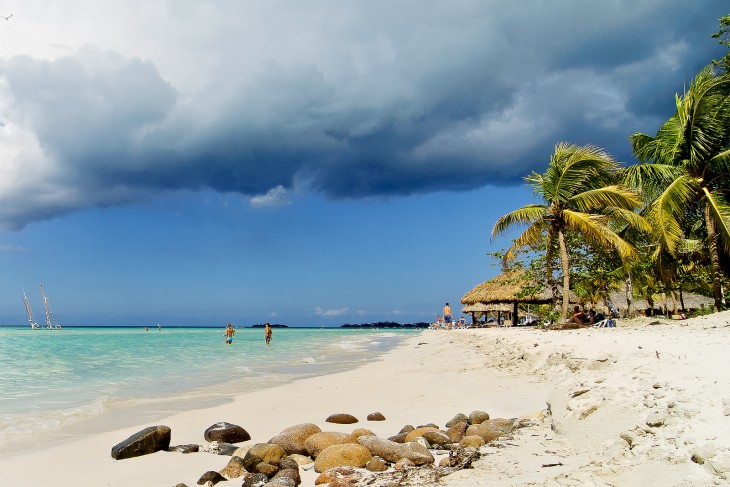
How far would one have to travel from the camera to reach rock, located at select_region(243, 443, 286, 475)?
3.99 m

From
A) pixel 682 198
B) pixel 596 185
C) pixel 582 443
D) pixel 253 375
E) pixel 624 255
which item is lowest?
pixel 253 375

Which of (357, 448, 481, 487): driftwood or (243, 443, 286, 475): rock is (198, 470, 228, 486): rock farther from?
(357, 448, 481, 487): driftwood

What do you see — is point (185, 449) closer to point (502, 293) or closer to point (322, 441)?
point (322, 441)

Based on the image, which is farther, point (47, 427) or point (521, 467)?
point (47, 427)

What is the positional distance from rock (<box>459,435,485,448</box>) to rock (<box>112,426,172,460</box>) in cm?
290

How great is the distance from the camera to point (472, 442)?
4.13 m

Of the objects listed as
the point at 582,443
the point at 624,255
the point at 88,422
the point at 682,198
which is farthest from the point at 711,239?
the point at 88,422

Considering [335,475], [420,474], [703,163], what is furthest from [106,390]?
[703,163]

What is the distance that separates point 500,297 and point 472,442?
2728 cm

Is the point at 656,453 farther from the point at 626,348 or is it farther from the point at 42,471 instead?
the point at 42,471

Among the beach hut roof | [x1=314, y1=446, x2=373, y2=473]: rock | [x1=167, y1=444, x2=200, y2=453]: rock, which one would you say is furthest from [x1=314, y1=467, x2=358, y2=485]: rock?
the beach hut roof

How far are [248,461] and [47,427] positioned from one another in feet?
13.2

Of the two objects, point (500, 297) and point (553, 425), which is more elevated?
point (500, 297)

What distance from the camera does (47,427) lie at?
6312 millimetres
